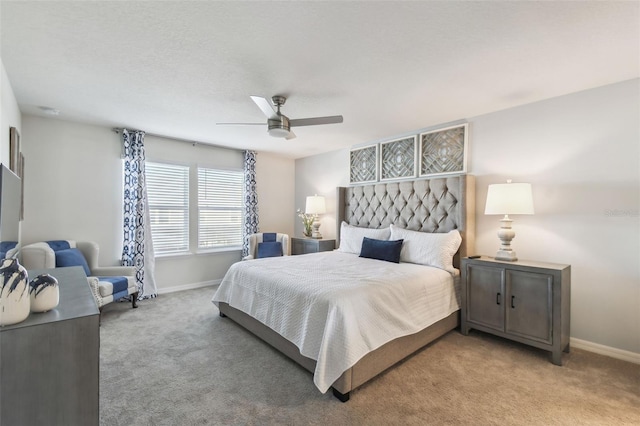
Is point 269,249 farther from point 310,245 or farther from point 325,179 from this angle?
point 325,179

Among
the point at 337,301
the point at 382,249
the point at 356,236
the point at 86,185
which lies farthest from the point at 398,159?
the point at 86,185

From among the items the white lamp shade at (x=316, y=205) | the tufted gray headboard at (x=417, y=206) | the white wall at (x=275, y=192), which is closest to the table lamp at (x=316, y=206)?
the white lamp shade at (x=316, y=205)

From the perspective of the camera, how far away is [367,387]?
2.25m

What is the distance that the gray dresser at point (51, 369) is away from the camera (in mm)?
1082

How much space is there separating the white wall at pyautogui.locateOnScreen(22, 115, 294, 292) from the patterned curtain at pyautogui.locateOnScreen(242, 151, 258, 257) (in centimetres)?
65

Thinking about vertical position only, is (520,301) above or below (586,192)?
below

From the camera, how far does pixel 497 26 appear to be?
1.90m

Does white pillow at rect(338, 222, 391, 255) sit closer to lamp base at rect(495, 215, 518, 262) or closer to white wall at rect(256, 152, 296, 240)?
lamp base at rect(495, 215, 518, 262)

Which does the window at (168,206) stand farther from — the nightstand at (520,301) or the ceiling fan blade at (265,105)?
the nightstand at (520,301)

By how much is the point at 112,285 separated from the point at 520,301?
184 inches

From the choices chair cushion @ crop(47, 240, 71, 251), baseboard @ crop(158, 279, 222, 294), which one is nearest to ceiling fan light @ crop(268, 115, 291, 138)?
chair cushion @ crop(47, 240, 71, 251)

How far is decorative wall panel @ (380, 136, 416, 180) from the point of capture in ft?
14.1

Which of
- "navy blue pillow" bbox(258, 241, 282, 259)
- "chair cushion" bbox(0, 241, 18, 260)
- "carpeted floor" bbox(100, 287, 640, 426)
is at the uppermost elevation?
"chair cushion" bbox(0, 241, 18, 260)

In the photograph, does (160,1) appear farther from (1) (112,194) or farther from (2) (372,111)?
(1) (112,194)
